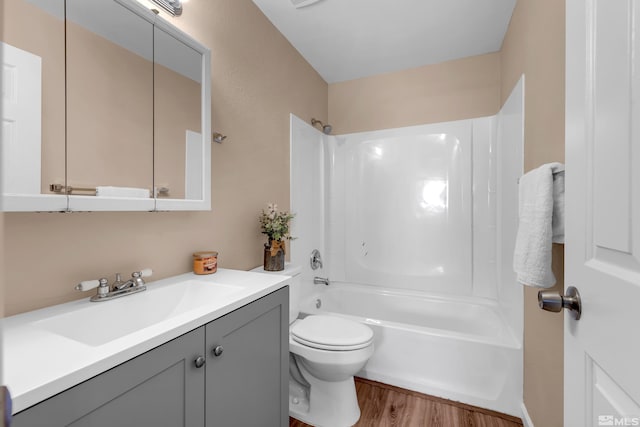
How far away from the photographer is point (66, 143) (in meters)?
0.93

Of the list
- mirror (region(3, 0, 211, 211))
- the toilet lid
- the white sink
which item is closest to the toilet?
the toilet lid

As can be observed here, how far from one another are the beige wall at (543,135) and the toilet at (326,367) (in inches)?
31.5

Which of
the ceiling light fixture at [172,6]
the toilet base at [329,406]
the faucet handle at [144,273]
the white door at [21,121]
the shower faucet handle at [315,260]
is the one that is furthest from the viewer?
the shower faucet handle at [315,260]

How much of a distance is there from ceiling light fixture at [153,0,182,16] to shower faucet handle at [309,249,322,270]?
1.87 m

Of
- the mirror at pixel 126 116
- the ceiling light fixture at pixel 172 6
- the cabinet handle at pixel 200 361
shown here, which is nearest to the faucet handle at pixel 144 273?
the mirror at pixel 126 116

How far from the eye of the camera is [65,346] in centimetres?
70

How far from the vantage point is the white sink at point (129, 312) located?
901 millimetres

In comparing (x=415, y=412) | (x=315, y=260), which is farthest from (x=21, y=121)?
(x=415, y=412)

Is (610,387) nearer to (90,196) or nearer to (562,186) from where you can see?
(562,186)

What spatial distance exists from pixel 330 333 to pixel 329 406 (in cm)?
39

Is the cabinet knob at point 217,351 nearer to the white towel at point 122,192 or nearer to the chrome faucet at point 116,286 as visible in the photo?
the chrome faucet at point 116,286

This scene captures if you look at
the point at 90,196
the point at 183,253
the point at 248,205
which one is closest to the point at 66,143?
the point at 90,196

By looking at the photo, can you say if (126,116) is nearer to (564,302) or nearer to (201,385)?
(201,385)

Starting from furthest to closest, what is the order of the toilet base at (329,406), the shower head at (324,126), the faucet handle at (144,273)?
the shower head at (324,126) < the toilet base at (329,406) < the faucet handle at (144,273)
